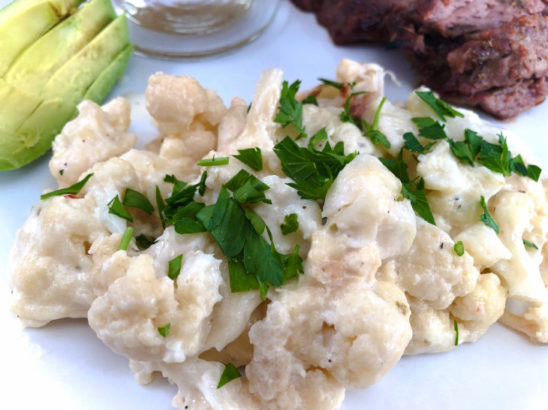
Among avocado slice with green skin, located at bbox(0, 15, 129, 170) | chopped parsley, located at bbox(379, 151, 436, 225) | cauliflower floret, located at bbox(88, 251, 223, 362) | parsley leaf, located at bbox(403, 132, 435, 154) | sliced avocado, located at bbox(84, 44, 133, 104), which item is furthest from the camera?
sliced avocado, located at bbox(84, 44, 133, 104)

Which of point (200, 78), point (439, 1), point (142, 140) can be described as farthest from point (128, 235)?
point (439, 1)

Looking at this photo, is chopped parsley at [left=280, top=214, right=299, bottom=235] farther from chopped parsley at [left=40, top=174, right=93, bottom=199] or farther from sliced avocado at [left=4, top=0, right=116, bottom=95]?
sliced avocado at [left=4, top=0, right=116, bottom=95]

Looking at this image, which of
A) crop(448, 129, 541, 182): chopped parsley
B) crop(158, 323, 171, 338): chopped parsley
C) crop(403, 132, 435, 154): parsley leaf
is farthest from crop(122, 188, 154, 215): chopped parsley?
crop(448, 129, 541, 182): chopped parsley

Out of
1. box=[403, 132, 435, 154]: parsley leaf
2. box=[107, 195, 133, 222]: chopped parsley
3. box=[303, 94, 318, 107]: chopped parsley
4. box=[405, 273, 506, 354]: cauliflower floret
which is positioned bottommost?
box=[405, 273, 506, 354]: cauliflower floret

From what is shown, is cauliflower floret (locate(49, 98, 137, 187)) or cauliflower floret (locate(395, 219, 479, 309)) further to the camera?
cauliflower floret (locate(49, 98, 137, 187))

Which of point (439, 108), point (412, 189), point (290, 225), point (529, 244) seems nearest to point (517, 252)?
point (529, 244)

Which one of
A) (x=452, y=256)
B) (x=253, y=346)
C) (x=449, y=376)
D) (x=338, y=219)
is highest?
(x=338, y=219)

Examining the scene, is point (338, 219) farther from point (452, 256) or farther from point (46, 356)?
point (46, 356)

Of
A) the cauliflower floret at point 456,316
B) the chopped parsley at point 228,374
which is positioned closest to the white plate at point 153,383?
the cauliflower floret at point 456,316
